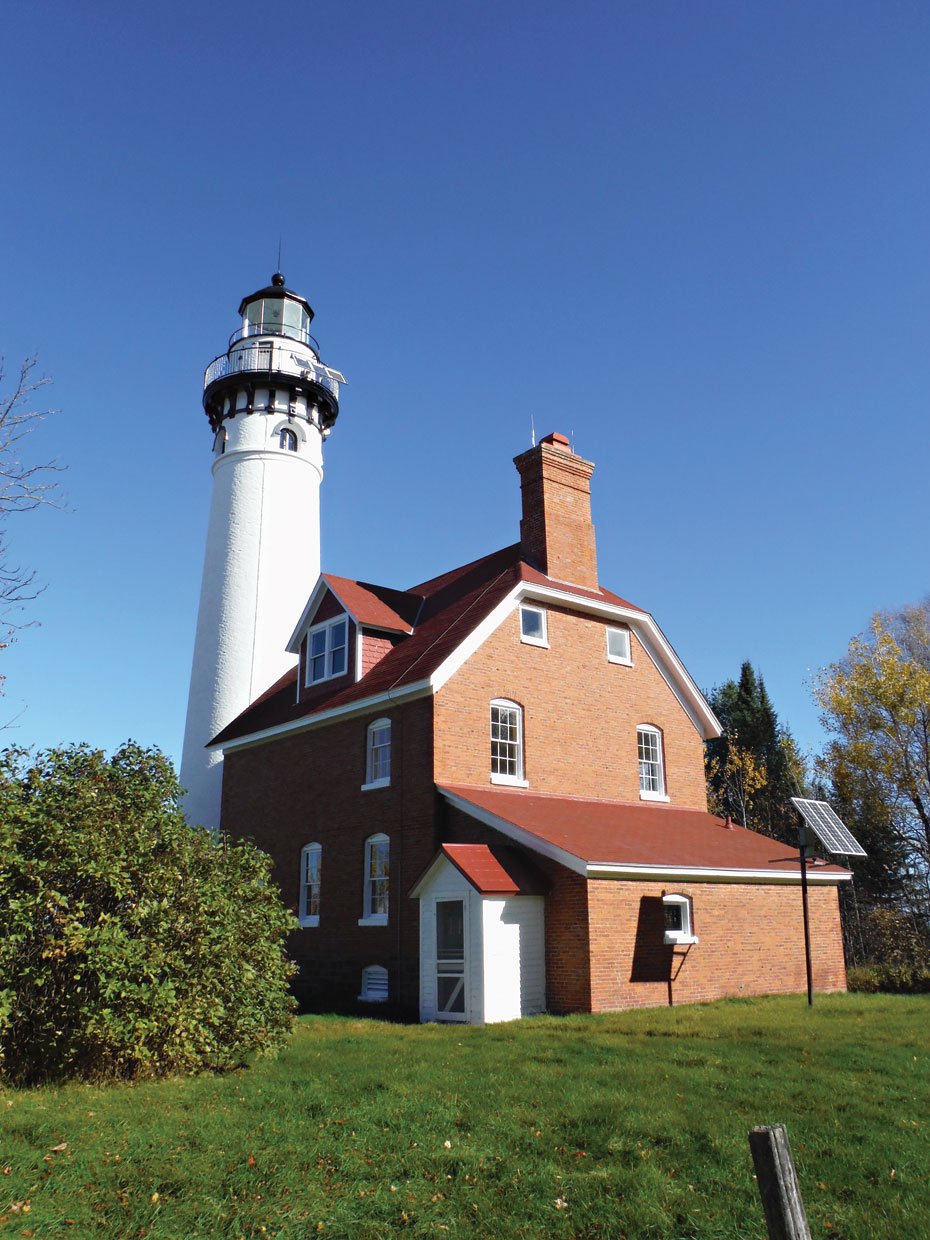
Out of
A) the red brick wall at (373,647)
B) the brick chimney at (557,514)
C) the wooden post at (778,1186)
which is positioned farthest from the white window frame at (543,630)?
the wooden post at (778,1186)

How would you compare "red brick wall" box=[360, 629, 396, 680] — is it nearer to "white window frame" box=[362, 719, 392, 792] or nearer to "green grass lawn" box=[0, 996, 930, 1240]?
"white window frame" box=[362, 719, 392, 792]

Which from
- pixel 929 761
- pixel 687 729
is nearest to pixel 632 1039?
pixel 687 729

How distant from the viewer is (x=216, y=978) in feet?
38.6

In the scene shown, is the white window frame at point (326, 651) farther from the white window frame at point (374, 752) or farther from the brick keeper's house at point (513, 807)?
the white window frame at point (374, 752)

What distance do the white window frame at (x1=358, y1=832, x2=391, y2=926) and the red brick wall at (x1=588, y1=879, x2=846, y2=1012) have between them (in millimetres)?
5187

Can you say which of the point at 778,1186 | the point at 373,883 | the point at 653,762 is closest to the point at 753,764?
the point at 653,762

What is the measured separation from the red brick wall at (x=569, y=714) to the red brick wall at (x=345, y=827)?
0.96 meters

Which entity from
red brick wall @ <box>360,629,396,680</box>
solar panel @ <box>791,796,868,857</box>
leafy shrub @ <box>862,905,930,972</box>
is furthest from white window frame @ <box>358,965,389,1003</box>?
leafy shrub @ <box>862,905,930,972</box>

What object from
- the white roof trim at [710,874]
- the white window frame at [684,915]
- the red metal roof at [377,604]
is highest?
the red metal roof at [377,604]

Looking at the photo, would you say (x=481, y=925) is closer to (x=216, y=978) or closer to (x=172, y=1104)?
(x=216, y=978)

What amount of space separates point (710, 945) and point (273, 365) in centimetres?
2312

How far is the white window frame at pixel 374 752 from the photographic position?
21.4 meters

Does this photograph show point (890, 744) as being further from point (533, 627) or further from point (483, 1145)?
point (483, 1145)

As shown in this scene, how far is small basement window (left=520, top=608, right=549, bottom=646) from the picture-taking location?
22.0 meters
